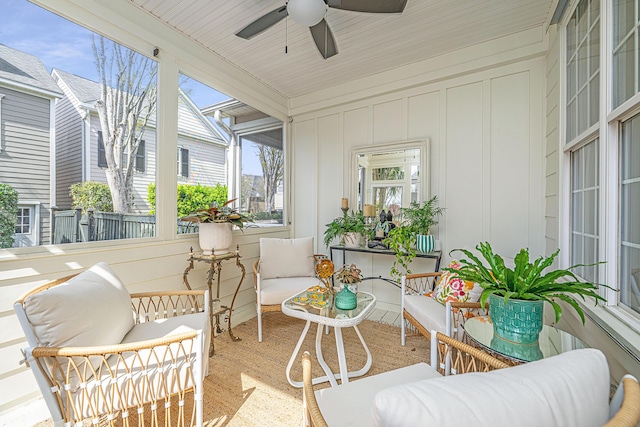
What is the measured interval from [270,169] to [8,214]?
2.55 m

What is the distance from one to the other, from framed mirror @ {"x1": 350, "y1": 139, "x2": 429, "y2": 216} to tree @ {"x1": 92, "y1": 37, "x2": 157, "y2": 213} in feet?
7.59

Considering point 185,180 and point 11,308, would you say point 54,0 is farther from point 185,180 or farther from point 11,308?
point 11,308

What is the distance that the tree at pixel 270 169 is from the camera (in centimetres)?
375

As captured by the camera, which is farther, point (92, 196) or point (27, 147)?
point (92, 196)

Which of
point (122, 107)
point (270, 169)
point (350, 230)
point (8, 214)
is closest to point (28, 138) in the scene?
point (8, 214)

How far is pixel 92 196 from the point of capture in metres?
2.04

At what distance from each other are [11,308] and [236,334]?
1622 millimetres

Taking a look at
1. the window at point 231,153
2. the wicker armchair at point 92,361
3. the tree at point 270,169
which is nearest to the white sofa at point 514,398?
the wicker armchair at point 92,361

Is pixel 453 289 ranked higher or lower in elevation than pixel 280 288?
higher

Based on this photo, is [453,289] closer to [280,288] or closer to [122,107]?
[280,288]

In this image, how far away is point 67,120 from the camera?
1917mm

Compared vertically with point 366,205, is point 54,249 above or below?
below


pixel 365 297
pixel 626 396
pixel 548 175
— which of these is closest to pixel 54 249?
pixel 365 297

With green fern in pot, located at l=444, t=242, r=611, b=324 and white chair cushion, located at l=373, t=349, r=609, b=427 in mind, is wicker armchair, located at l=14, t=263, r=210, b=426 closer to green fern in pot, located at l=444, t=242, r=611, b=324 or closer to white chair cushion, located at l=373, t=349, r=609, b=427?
white chair cushion, located at l=373, t=349, r=609, b=427
